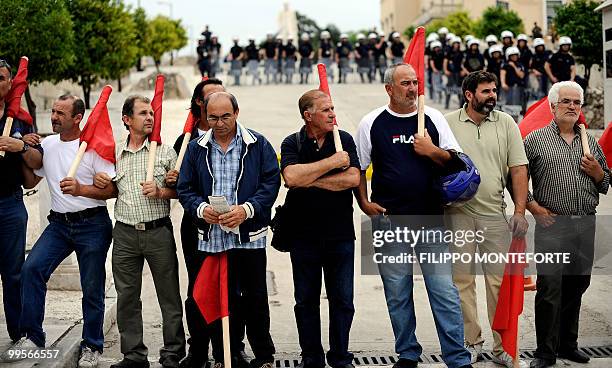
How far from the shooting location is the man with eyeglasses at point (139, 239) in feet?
18.1

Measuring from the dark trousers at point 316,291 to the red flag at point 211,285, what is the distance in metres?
0.46

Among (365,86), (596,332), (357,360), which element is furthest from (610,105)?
(365,86)

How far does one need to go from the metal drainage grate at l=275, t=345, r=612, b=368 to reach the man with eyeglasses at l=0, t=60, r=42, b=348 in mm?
1846

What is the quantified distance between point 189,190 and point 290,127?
1254cm

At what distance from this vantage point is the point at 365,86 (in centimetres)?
2820

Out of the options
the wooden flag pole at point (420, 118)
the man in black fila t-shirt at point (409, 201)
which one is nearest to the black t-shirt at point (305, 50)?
the man in black fila t-shirt at point (409, 201)

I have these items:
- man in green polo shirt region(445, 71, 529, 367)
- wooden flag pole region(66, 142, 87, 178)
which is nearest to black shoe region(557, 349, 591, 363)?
man in green polo shirt region(445, 71, 529, 367)

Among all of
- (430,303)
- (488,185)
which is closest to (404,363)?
(430,303)

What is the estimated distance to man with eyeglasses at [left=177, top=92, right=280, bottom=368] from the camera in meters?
5.32

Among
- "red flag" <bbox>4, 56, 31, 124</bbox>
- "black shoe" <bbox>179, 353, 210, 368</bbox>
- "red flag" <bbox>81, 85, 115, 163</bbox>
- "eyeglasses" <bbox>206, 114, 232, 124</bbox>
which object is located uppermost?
"red flag" <bbox>4, 56, 31, 124</bbox>

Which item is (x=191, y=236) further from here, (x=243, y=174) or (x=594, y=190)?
(x=594, y=190)

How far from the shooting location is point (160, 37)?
38219 mm

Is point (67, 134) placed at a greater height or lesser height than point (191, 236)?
greater

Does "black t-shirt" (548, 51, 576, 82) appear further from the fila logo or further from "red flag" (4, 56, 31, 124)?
"red flag" (4, 56, 31, 124)
